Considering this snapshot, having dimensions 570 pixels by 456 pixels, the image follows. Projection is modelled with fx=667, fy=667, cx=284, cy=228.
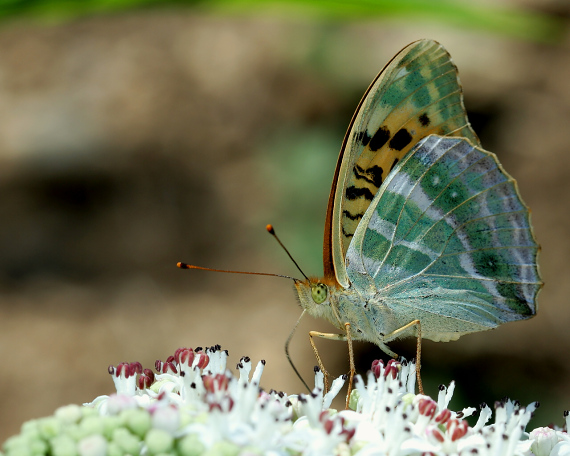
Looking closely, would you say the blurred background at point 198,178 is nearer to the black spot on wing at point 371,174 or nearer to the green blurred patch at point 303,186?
the green blurred patch at point 303,186

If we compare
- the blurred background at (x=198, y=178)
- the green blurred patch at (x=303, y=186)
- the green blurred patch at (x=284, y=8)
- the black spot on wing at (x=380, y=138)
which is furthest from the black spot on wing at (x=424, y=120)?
the blurred background at (x=198, y=178)

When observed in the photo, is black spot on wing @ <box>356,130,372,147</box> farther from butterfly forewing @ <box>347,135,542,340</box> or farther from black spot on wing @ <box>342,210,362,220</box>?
black spot on wing @ <box>342,210,362,220</box>

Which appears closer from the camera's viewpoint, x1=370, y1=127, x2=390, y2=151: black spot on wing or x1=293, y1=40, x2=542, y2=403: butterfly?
x1=293, y1=40, x2=542, y2=403: butterfly

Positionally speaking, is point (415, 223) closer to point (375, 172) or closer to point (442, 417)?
point (375, 172)

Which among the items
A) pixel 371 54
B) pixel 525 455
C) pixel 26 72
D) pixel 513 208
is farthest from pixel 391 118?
pixel 26 72

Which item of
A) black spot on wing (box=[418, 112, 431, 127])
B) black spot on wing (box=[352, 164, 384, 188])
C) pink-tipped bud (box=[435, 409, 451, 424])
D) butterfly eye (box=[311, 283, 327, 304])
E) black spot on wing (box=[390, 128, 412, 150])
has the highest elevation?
black spot on wing (box=[418, 112, 431, 127])

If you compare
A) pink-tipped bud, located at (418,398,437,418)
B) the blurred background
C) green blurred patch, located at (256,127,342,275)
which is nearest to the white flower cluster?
pink-tipped bud, located at (418,398,437,418)

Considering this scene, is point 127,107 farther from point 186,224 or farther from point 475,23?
point 475,23
